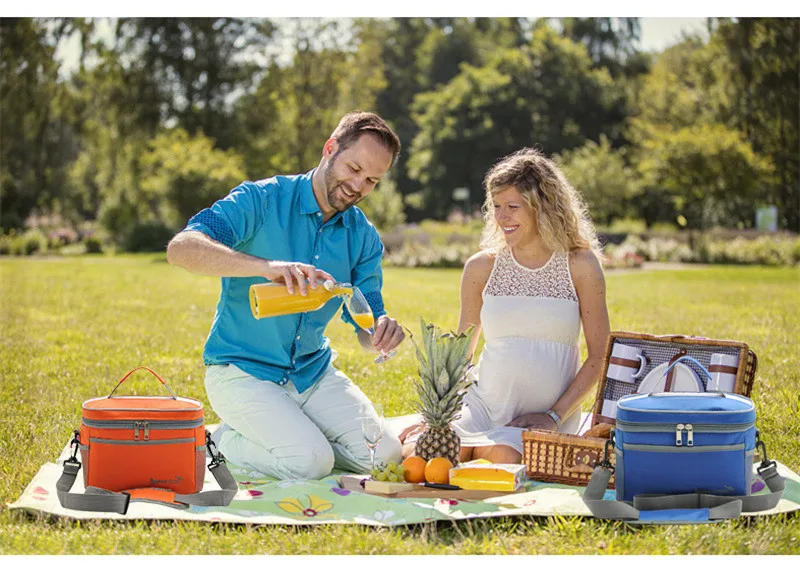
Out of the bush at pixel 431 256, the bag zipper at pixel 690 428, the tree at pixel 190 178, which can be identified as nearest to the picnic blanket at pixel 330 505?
the bag zipper at pixel 690 428

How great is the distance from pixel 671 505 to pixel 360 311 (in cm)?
155

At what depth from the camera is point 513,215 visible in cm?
482

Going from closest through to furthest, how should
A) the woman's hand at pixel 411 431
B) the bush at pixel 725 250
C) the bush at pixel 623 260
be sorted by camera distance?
the woman's hand at pixel 411 431 → the bush at pixel 623 260 → the bush at pixel 725 250

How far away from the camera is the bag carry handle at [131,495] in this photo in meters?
3.66

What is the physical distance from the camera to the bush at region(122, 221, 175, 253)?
2738cm

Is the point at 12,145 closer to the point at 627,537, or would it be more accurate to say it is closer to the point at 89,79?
the point at 89,79

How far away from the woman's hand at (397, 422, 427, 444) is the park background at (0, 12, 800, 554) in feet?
2.83

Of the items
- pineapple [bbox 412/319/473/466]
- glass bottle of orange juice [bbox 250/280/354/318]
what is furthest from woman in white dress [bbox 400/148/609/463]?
glass bottle of orange juice [bbox 250/280/354/318]

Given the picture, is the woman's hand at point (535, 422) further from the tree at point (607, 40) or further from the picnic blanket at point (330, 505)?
the tree at point (607, 40)

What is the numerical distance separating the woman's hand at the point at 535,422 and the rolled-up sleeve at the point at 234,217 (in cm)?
159

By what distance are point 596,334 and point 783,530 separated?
1.49m

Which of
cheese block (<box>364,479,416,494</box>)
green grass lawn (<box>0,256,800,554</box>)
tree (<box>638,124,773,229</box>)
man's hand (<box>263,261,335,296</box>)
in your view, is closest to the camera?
green grass lawn (<box>0,256,800,554</box>)

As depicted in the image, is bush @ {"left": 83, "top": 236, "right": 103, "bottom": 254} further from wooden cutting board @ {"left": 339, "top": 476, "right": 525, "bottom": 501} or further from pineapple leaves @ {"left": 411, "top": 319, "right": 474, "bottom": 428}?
wooden cutting board @ {"left": 339, "top": 476, "right": 525, "bottom": 501}
